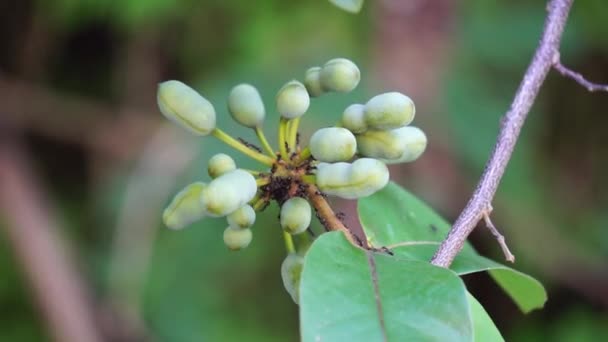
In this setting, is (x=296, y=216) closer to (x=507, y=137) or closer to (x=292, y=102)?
(x=292, y=102)

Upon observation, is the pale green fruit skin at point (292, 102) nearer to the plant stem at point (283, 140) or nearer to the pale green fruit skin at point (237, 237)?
the plant stem at point (283, 140)

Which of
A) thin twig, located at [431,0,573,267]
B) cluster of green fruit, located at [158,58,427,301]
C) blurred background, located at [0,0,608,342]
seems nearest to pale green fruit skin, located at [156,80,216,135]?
cluster of green fruit, located at [158,58,427,301]

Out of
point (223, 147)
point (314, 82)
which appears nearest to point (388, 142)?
point (314, 82)

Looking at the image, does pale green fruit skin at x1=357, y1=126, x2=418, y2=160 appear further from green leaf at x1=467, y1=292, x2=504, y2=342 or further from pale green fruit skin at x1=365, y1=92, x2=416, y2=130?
green leaf at x1=467, y1=292, x2=504, y2=342

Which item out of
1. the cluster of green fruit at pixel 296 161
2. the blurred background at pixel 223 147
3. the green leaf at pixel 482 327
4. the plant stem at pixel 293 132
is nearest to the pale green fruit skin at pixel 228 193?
the cluster of green fruit at pixel 296 161

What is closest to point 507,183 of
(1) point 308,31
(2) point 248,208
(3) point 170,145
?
(1) point 308,31

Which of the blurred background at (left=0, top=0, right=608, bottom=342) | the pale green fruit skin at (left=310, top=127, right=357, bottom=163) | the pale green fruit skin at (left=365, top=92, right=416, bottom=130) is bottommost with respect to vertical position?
the blurred background at (left=0, top=0, right=608, bottom=342)
